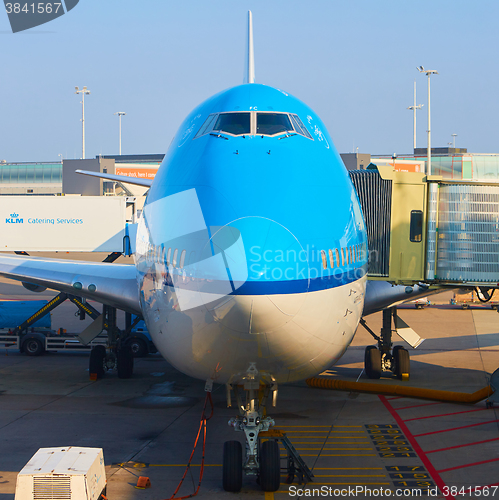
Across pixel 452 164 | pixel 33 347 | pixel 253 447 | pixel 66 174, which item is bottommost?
pixel 33 347

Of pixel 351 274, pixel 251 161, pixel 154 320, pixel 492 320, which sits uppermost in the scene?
pixel 251 161

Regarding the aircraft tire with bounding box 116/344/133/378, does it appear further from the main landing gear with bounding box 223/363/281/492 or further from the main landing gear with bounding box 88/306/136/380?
the main landing gear with bounding box 223/363/281/492

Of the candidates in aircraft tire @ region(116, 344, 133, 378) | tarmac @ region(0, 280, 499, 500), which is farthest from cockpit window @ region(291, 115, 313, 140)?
aircraft tire @ region(116, 344, 133, 378)

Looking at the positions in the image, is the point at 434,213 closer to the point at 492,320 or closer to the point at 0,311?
the point at 0,311

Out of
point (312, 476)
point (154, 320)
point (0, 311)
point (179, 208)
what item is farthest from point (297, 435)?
point (0, 311)

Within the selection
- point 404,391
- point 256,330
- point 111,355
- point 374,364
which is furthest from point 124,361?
point 256,330

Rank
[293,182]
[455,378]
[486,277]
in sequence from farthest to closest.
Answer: [455,378]
[486,277]
[293,182]

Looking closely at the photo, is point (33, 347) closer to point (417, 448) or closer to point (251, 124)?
point (417, 448)

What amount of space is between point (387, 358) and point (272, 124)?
447 inches

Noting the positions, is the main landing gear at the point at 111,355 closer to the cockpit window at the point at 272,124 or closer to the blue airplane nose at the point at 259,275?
the cockpit window at the point at 272,124

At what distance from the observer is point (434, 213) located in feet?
45.4

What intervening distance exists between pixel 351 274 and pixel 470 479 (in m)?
4.67

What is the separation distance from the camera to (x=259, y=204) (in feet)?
29.0

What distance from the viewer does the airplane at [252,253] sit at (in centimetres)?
844
